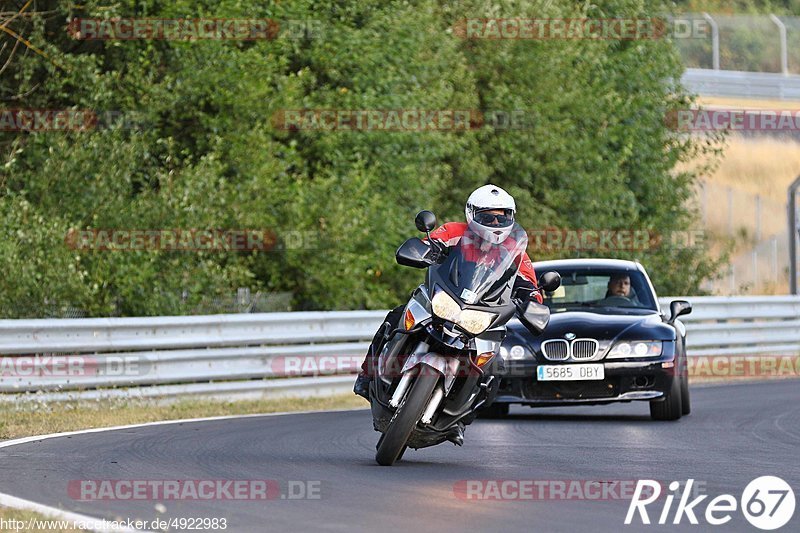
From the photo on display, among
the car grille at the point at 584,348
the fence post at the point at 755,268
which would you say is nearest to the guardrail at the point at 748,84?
the fence post at the point at 755,268

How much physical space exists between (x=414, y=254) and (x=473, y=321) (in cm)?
61

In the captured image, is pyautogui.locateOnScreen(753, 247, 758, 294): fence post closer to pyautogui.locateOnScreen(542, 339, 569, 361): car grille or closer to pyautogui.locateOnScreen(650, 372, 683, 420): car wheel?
pyautogui.locateOnScreen(650, 372, 683, 420): car wheel

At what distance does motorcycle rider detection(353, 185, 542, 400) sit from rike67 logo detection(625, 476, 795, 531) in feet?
5.39

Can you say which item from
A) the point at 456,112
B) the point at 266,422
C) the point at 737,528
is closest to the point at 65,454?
the point at 266,422

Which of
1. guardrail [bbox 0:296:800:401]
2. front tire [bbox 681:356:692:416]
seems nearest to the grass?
guardrail [bbox 0:296:800:401]

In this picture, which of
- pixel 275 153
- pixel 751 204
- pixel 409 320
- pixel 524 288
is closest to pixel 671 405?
pixel 524 288

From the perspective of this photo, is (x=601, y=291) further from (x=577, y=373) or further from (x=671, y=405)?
(x=577, y=373)

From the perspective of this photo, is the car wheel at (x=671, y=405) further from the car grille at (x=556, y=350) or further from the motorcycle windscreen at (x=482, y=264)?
the motorcycle windscreen at (x=482, y=264)

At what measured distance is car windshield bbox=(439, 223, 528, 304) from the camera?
926cm

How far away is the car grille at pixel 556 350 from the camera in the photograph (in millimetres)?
13555

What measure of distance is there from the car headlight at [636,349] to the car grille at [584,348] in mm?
142

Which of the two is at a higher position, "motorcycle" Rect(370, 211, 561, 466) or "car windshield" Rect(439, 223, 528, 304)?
"car windshield" Rect(439, 223, 528, 304)

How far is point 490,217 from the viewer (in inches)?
374

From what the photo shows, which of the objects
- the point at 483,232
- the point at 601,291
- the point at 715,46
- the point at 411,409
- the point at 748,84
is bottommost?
the point at 748,84
